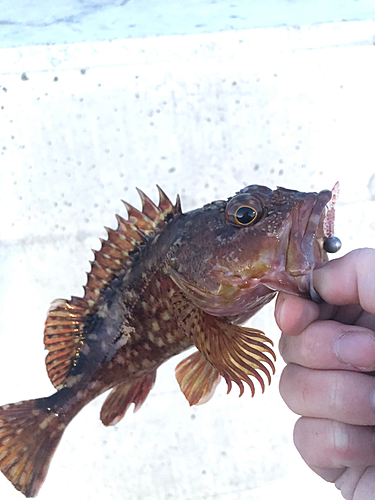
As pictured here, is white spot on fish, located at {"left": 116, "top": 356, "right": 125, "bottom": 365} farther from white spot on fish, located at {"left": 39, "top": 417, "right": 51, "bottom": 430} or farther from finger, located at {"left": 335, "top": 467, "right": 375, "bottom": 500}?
finger, located at {"left": 335, "top": 467, "right": 375, "bottom": 500}

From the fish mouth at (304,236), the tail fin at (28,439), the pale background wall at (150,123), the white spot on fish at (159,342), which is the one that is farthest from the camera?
the pale background wall at (150,123)

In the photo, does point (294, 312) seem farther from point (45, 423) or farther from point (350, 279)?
point (45, 423)

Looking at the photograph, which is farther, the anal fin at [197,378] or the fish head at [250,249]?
the anal fin at [197,378]

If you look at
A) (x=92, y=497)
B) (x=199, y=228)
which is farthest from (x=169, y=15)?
(x=92, y=497)

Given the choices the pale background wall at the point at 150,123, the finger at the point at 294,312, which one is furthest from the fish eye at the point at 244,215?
the pale background wall at the point at 150,123

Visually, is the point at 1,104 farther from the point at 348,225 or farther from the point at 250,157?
the point at 348,225

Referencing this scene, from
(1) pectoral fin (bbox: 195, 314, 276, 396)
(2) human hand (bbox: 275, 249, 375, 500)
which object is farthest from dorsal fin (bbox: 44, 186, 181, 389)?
(2) human hand (bbox: 275, 249, 375, 500)

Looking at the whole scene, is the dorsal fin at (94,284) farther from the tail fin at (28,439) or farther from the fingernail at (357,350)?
the fingernail at (357,350)
